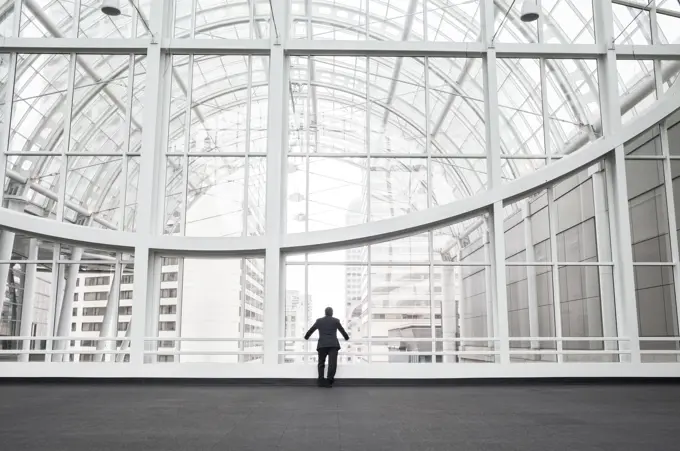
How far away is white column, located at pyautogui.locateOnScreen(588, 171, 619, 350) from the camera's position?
15.8 meters

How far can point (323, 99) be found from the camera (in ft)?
53.5

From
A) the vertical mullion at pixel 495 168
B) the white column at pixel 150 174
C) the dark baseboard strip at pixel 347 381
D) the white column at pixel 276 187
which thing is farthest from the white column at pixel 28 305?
the vertical mullion at pixel 495 168

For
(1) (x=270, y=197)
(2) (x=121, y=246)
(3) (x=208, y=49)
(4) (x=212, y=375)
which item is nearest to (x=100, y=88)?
(3) (x=208, y=49)

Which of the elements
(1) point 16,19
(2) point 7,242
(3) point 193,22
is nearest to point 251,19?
(3) point 193,22

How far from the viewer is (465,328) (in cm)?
1548

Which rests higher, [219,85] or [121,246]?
[219,85]

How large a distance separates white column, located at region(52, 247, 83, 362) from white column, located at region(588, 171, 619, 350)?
12.5 meters

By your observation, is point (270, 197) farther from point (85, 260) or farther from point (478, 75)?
point (478, 75)

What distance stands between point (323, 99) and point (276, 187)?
257cm

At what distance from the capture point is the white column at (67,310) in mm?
15453

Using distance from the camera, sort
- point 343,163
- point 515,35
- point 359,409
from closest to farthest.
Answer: point 359,409 < point 343,163 < point 515,35

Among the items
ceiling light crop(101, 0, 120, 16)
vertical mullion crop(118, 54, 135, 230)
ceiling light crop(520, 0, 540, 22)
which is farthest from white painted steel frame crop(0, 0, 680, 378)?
ceiling light crop(101, 0, 120, 16)

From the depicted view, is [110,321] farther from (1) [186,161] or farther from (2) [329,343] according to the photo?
(2) [329,343]

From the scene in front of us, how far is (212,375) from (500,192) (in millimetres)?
7875
